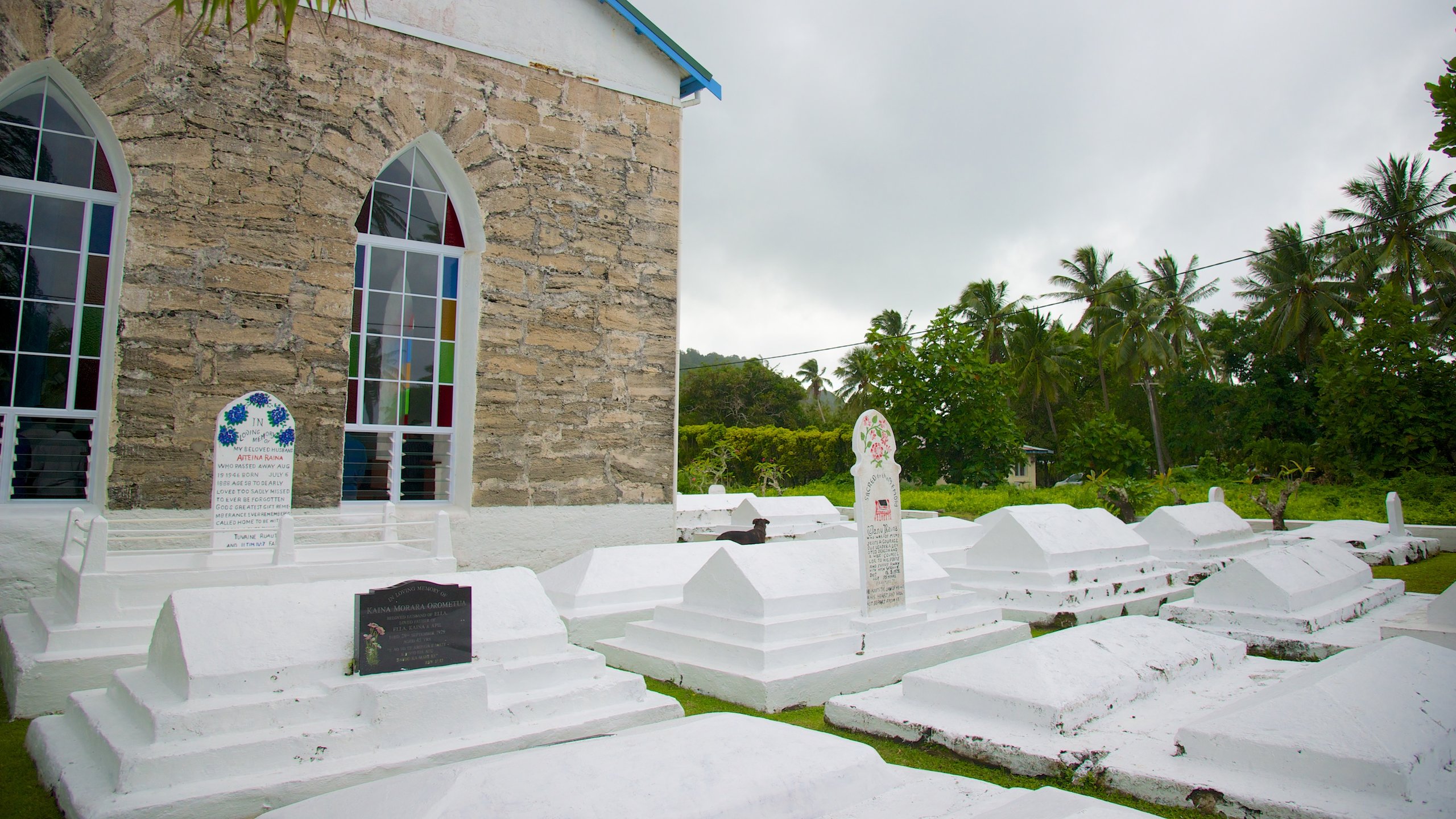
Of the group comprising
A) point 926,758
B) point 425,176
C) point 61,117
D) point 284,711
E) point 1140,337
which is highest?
point 1140,337

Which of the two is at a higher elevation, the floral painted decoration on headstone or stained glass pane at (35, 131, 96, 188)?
stained glass pane at (35, 131, 96, 188)

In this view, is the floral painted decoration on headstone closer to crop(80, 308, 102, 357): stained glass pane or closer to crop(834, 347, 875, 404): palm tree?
crop(80, 308, 102, 357): stained glass pane

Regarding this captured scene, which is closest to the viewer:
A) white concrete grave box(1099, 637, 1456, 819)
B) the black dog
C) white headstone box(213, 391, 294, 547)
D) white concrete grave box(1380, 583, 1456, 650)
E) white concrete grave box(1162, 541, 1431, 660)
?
white concrete grave box(1099, 637, 1456, 819)

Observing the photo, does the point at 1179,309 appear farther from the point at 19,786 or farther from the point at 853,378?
the point at 19,786

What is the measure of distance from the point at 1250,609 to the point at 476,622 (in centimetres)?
600

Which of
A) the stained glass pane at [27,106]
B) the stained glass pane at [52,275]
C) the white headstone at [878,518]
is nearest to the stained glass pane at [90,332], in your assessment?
the stained glass pane at [52,275]

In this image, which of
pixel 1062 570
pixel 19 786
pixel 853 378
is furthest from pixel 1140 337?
pixel 19 786

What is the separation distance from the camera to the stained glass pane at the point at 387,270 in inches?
316

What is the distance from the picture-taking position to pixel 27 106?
654 centimetres

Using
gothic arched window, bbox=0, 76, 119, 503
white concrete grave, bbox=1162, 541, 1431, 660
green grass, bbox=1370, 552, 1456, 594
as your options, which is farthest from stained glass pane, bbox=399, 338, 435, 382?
green grass, bbox=1370, 552, 1456, 594

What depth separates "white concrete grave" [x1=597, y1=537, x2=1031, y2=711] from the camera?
5.11 metres

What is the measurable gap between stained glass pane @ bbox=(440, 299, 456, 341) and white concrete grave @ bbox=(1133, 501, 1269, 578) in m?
8.43

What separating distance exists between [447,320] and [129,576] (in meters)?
3.94


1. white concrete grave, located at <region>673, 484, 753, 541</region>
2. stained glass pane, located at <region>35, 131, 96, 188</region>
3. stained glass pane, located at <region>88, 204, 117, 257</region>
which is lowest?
white concrete grave, located at <region>673, 484, 753, 541</region>
